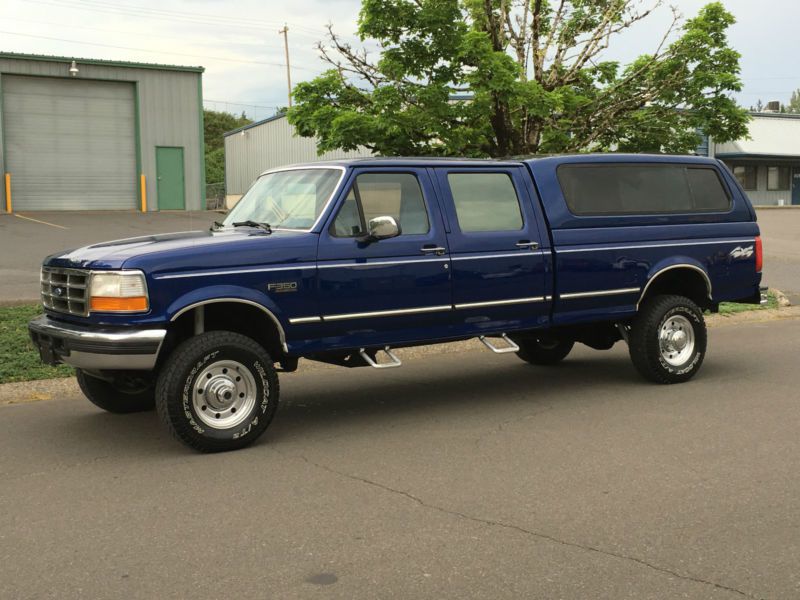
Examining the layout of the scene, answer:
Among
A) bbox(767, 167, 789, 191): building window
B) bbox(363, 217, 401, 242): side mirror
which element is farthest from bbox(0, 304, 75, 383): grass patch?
bbox(767, 167, 789, 191): building window

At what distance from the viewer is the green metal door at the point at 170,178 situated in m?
38.8

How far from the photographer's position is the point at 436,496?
513 centimetres

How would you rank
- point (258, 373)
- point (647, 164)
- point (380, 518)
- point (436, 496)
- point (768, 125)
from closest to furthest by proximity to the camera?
point (380, 518)
point (436, 496)
point (258, 373)
point (647, 164)
point (768, 125)

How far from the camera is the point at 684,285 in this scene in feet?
28.8

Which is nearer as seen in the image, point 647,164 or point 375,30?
point 647,164

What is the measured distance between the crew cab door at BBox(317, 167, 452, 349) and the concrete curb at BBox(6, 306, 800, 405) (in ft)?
8.44

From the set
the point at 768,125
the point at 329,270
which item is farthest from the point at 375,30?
the point at 768,125

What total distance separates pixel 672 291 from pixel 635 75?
15.0 ft

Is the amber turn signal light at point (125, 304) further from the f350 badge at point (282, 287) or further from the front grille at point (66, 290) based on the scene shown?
the f350 badge at point (282, 287)

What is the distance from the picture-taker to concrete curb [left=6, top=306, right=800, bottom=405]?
26.3 ft

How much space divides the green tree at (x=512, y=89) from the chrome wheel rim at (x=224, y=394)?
5465 mm

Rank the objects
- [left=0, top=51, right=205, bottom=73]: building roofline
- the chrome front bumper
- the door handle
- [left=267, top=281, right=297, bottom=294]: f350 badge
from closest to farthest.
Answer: the chrome front bumper < [left=267, top=281, right=297, bottom=294]: f350 badge < the door handle < [left=0, top=51, right=205, bottom=73]: building roofline

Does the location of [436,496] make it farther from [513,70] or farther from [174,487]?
[513,70]

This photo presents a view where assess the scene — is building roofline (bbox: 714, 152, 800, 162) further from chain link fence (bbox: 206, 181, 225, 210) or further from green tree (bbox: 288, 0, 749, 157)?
green tree (bbox: 288, 0, 749, 157)
